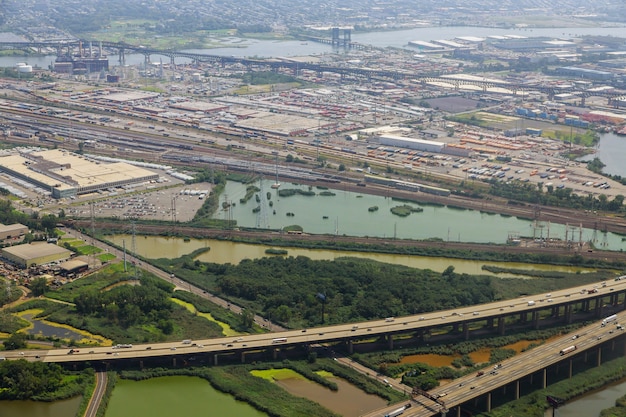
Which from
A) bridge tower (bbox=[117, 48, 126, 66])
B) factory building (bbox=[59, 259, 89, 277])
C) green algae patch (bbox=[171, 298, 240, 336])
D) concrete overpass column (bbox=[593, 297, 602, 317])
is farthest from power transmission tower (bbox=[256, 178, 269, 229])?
bridge tower (bbox=[117, 48, 126, 66])

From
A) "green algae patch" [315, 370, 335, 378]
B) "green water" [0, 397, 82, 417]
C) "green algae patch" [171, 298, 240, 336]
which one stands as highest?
"green algae patch" [171, 298, 240, 336]

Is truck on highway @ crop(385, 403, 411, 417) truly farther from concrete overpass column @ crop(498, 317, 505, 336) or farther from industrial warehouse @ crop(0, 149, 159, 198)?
industrial warehouse @ crop(0, 149, 159, 198)

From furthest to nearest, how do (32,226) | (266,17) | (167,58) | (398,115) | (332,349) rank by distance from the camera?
1. (266,17)
2. (167,58)
3. (398,115)
4. (32,226)
5. (332,349)

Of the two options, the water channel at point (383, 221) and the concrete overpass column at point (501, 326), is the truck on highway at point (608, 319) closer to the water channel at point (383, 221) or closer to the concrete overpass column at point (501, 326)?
the concrete overpass column at point (501, 326)

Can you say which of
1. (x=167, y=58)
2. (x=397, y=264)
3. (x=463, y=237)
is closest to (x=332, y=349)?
(x=397, y=264)

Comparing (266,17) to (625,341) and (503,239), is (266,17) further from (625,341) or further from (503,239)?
(625,341)

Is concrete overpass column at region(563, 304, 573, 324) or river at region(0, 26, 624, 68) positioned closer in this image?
concrete overpass column at region(563, 304, 573, 324)
